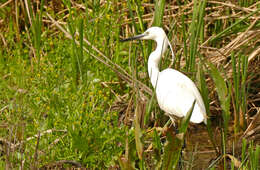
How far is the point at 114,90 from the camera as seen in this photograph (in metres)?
4.47

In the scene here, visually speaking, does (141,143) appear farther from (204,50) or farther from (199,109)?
(204,50)

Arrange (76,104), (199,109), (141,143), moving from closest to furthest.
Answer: (141,143) < (76,104) < (199,109)

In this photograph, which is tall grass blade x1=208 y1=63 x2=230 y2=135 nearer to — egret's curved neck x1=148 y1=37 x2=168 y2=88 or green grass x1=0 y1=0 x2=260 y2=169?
green grass x1=0 y1=0 x2=260 y2=169

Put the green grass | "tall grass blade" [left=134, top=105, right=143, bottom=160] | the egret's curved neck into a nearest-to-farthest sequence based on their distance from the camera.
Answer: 1. "tall grass blade" [left=134, top=105, right=143, bottom=160]
2. the green grass
3. the egret's curved neck

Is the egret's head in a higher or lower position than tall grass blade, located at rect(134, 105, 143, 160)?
higher

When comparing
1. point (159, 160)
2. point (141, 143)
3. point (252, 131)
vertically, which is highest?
point (141, 143)

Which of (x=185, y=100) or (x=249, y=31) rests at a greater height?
(x=249, y=31)

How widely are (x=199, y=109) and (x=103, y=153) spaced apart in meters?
0.78

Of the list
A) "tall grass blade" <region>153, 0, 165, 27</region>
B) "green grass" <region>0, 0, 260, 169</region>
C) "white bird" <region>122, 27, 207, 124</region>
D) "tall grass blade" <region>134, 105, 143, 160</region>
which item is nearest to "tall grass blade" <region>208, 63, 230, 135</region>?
"green grass" <region>0, 0, 260, 169</region>

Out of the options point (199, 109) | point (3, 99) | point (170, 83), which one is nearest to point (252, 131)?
point (199, 109)

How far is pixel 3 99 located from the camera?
365cm

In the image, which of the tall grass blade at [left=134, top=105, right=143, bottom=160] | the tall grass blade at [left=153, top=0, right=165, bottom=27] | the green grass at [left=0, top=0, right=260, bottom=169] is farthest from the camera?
the tall grass blade at [left=153, top=0, right=165, bottom=27]

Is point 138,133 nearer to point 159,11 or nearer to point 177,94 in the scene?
point 177,94

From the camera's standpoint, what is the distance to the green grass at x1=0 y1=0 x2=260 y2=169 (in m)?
2.84
